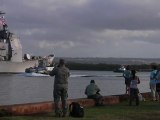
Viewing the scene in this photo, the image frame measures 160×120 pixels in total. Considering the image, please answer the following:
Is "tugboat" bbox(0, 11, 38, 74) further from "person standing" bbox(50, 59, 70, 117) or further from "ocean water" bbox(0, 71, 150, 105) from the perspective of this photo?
"person standing" bbox(50, 59, 70, 117)

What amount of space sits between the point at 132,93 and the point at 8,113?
5.87 m

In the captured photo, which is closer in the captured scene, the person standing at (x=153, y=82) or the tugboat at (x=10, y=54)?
the person standing at (x=153, y=82)

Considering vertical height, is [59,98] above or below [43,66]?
above

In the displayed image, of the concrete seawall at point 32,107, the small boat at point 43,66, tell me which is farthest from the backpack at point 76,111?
the small boat at point 43,66

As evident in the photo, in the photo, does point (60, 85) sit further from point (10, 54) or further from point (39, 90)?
point (10, 54)

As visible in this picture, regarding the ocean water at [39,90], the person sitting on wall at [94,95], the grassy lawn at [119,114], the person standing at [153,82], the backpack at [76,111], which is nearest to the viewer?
the grassy lawn at [119,114]

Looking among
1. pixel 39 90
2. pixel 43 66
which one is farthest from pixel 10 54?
pixel 39 90

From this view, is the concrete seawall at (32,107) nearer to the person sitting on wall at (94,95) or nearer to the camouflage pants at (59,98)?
the person sitting on wall at (94,95)

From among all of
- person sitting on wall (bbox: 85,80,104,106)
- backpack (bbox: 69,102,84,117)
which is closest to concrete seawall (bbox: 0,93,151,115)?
person sitting on wall (bbox: 85,80,104,106)

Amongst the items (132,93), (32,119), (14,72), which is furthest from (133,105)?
(14,72)

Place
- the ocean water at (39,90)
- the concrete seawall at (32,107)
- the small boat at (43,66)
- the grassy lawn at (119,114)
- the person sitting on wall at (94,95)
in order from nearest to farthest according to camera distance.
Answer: the grassy lawn at (119,114), the concrete seawall at (32,107), the person sitting on wall at (94,95), the ocean water at (39,90), the small boat at (43,66)

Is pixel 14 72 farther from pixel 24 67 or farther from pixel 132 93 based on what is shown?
Answer: pixel 132 93

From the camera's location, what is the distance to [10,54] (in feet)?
364

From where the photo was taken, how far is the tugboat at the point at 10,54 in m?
110
